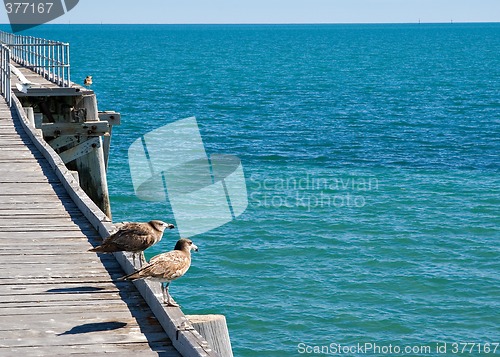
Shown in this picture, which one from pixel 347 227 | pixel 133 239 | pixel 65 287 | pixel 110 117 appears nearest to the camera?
pixel 133 239

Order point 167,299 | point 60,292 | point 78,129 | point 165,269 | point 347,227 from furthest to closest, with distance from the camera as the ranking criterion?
point 347,227 → point 78,129 → point 60,292 → point 167,299 → point 165,269

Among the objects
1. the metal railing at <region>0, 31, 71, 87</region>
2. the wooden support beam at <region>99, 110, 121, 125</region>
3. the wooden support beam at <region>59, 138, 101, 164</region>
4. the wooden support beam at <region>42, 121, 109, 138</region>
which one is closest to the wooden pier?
the wooden support beam at <region>42, 121, 109, 138</region>

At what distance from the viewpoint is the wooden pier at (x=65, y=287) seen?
735 cm

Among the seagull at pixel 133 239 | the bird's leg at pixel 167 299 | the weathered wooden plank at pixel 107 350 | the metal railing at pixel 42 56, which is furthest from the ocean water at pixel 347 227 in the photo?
the weathered wooden plank at pixel 107 350

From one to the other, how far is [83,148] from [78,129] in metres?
0.45

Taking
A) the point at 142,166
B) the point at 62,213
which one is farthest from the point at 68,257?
the point at 142,166

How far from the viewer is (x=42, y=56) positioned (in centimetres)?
2870

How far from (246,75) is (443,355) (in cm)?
8128

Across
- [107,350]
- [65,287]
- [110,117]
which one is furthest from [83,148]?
[107,350]

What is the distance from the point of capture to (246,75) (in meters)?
98.0

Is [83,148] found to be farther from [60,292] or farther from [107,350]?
[107,350]

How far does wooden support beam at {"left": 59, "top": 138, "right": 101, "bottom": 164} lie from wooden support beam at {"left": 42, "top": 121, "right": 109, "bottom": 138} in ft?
0.60

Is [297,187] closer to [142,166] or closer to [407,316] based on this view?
[142,166]

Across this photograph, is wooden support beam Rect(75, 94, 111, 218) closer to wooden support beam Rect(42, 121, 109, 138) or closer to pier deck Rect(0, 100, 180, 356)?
wooden support beam Rect(42, 121, 109, 138)
